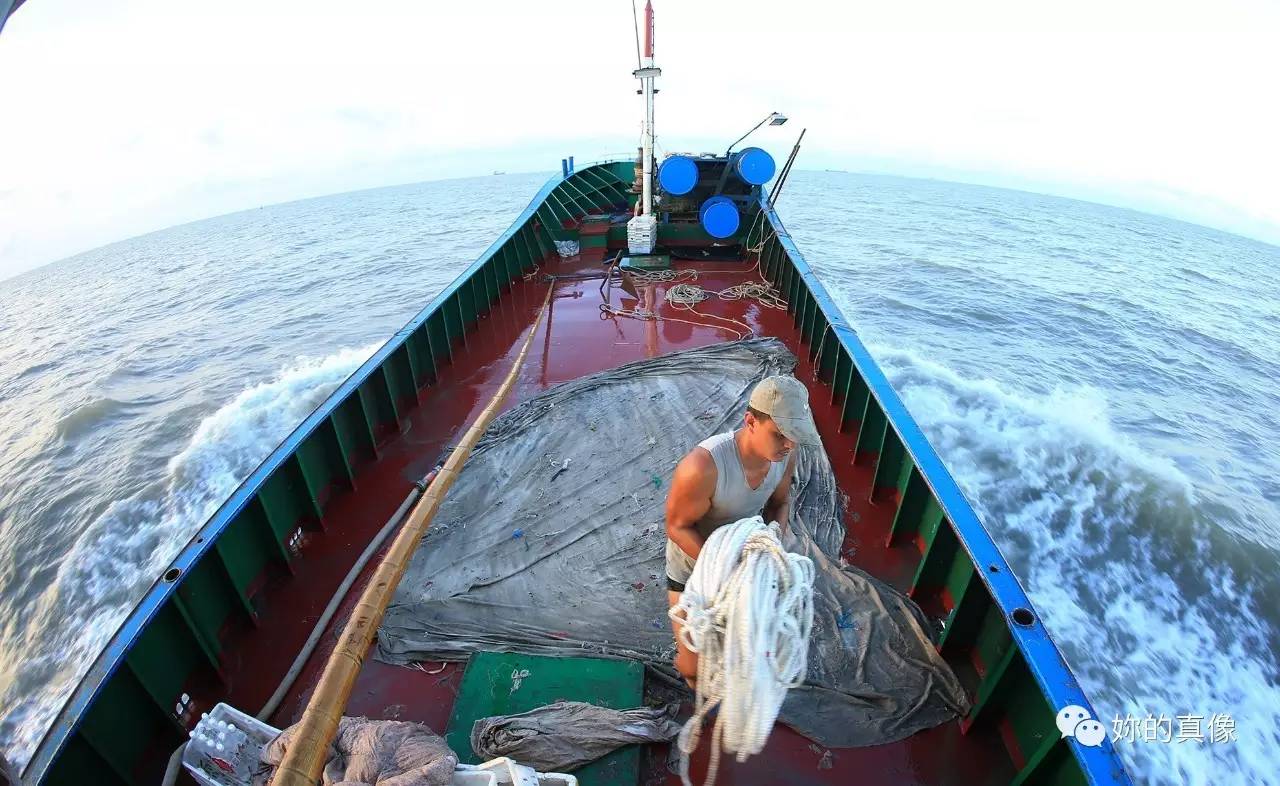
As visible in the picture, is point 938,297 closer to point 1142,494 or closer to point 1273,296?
point 1142,494

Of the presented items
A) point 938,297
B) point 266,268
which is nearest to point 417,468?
point 938,297

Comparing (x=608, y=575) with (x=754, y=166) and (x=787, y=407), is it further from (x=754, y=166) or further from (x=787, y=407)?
(x=754, y=166)

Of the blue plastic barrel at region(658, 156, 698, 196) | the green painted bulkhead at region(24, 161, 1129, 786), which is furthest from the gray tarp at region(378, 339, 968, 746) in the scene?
the blue plastic barrel at region(658, 156, 698, 196)

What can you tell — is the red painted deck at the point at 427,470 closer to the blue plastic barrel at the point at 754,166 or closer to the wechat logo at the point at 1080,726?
the wechat logo at the point at 1080,726

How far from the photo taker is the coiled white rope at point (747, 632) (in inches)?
60.8

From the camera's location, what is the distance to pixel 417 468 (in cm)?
462

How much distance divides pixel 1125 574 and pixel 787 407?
6.76 meters

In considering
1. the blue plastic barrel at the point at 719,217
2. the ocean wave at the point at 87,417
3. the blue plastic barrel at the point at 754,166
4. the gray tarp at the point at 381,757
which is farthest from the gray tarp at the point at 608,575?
the ocean wave at the point at 87,417

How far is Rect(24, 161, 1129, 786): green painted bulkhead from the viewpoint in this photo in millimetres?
2219

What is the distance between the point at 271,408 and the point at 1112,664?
12393 millimetres

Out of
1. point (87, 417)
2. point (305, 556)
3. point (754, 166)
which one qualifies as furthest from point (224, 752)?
point (87, 417)

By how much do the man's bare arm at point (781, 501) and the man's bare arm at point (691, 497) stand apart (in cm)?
38

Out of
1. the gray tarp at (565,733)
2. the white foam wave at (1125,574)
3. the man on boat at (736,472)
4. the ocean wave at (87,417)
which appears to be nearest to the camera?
the man on boat at (736,472)

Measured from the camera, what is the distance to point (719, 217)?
10.3 metres
